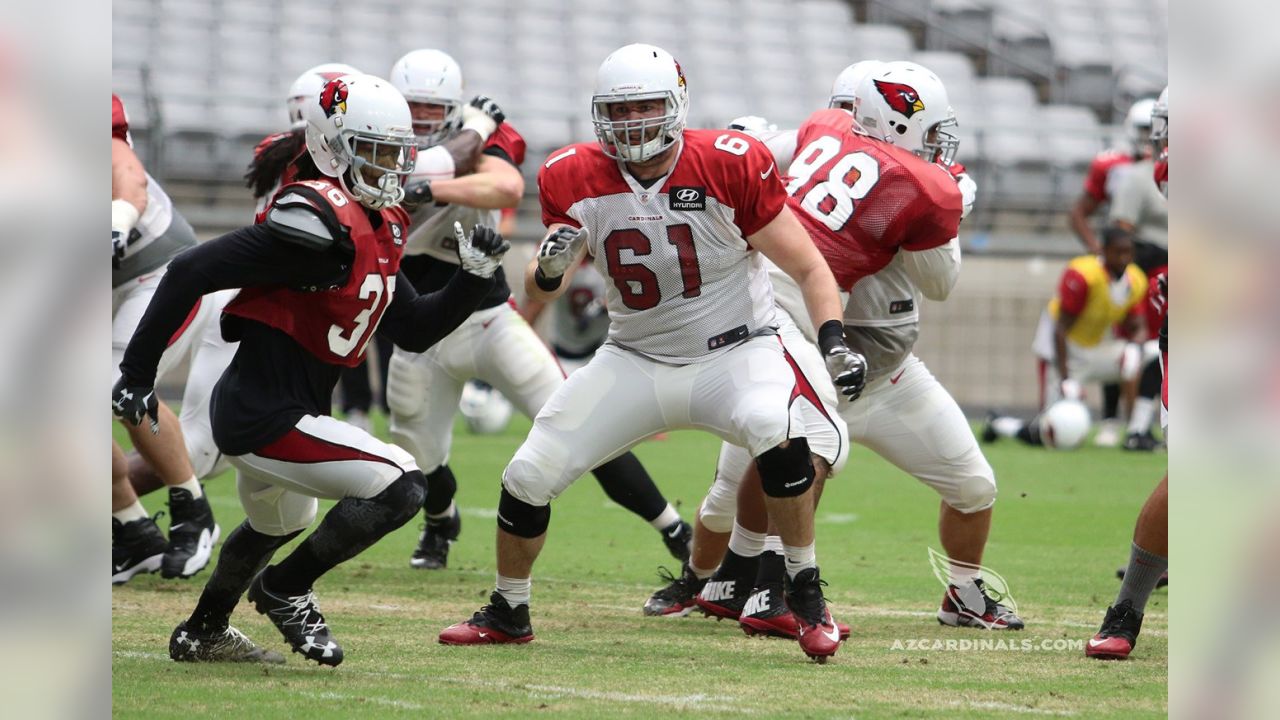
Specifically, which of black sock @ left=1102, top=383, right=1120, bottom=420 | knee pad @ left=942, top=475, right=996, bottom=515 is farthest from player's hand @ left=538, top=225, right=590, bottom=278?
black sock @ left=1102, top=383, right=1120, bottom=420

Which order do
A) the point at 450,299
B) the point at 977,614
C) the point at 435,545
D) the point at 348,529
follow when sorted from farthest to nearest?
the point at 435,545, the point at 977,614, the point at 450,299, the point at 348,529

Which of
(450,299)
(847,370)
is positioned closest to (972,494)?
(847,370)

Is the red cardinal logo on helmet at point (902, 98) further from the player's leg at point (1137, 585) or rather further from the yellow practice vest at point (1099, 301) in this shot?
the yellow practice vest at point (1099, 301)

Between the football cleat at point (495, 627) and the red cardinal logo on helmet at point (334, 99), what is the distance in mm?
1439

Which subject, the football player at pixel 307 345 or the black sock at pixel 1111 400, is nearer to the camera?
the football player at pixel 307 345

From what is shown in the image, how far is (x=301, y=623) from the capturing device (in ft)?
13.0

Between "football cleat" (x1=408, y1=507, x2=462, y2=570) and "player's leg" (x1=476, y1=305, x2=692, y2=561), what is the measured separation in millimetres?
615

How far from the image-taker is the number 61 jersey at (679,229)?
14.2ft

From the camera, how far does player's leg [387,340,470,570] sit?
19.9 ft

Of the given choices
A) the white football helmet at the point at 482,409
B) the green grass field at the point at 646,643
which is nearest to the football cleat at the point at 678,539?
the green grass field at the point at 646,643

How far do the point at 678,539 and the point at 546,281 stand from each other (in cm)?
171

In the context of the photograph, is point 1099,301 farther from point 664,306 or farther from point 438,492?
point 664,306

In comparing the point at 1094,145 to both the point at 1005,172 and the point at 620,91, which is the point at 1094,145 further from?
the point at 620,91
